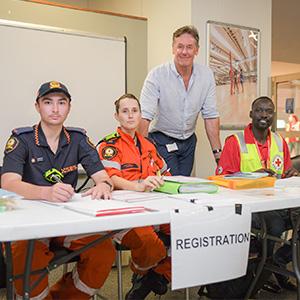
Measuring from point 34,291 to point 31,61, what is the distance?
205 centimetres

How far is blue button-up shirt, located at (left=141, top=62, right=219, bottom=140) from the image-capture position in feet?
8.98

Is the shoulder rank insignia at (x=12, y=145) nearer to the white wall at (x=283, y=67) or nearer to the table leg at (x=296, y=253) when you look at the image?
the table leg at (x=296, y=253)

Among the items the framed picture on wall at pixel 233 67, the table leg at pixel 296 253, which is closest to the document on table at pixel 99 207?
the table leg at pixel 296 253

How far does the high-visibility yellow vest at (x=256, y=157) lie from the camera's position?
2.44 meters

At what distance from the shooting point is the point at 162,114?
280 centimetres

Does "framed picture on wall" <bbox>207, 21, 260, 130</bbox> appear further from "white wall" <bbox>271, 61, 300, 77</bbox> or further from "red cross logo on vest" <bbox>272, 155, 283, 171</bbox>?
"white wall" <bbox>271, 61, 300, 77</bbox>

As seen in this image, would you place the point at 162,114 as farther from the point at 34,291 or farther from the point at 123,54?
the point at 34,291

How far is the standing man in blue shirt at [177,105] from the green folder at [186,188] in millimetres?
920

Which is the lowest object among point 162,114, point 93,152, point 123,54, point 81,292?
point 81,292

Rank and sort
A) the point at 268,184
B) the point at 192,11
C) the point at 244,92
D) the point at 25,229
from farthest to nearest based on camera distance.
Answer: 1. the point at 244,92
2. the point at 192,11
3. the point at 268,184
4. the point at 25,229

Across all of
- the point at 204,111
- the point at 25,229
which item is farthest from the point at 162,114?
the point at 25,229

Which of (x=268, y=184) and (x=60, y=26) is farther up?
(x=60, y=26)

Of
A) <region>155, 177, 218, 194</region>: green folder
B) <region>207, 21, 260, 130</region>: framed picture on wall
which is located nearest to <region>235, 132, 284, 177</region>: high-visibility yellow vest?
<region>155, 177, 218, 194</region>: green folder

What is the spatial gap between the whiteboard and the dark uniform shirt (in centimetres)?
135
